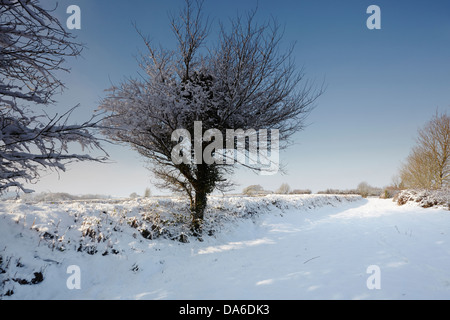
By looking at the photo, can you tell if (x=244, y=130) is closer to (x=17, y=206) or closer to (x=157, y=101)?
(x=157, y=101)

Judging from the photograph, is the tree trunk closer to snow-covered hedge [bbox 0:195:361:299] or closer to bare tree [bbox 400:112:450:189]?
snow-covered hedge [bbox 0:195:361:299]

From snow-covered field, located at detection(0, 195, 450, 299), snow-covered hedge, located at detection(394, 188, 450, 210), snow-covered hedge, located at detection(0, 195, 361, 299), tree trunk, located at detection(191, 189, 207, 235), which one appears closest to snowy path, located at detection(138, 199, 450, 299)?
snow-covered field, located at detection(0, 195, 450, 299)

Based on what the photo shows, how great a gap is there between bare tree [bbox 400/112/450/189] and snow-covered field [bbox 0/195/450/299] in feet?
51.8

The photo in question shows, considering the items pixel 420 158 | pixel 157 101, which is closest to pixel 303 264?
pixel 157 101

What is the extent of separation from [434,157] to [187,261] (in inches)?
955

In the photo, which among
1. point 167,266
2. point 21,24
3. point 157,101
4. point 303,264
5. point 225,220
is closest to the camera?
point 21,24

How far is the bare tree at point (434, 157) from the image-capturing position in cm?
1730

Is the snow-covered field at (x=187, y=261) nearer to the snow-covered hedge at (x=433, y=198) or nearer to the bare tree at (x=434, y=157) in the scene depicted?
the snow-covered hedge at (x=433, y=198)

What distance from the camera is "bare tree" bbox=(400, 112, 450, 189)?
17.3m

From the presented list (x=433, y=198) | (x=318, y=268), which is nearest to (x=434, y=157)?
(x=433, y=198)

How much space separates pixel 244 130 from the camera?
7238mm

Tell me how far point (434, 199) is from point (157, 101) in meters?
17.0

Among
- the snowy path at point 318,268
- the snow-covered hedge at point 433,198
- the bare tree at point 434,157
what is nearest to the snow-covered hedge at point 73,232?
the snowy path at point 318,268

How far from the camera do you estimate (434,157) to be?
59.1ft
